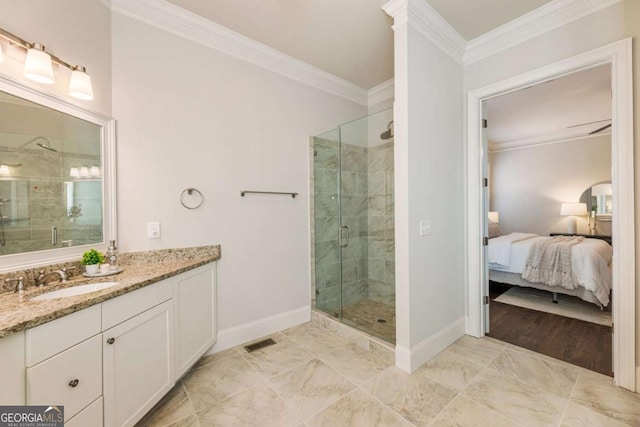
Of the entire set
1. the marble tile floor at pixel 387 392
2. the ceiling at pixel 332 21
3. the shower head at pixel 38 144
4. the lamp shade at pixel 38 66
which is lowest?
the marble tile floor at pixel 387 392

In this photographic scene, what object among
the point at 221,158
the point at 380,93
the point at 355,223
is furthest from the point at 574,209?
the point at 221,158

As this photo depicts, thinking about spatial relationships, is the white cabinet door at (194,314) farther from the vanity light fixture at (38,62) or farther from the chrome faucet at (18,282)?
the vanity light fixture at (38,62)

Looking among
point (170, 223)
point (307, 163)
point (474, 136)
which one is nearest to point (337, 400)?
A: point (170, 223)

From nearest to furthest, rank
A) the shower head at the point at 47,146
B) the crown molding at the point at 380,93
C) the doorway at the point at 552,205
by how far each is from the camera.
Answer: the shower head at the point at 47,146 < the doorway at the point at 552,205 < the crown molding at the point at 380,93

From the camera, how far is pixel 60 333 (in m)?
1.09

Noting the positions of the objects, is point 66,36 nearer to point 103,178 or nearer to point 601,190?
point 103,178

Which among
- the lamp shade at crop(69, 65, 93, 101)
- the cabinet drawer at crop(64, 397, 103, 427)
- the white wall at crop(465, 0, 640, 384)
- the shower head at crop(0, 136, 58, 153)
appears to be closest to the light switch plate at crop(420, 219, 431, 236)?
the white wall at crop(465, 0, 640, 384)

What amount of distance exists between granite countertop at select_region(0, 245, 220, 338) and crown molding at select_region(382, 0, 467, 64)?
2356 mm

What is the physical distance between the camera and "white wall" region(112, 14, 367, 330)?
197cm

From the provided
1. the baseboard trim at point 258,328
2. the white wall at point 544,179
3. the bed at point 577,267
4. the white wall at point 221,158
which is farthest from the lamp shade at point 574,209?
the baseboard trim at point 258,328

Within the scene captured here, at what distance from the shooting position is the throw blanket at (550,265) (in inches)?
127

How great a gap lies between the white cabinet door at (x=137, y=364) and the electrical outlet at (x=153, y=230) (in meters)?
0.61

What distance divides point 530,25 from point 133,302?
11.4ft

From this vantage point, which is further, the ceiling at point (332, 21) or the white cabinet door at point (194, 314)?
the ceiling at point (332, 21)
